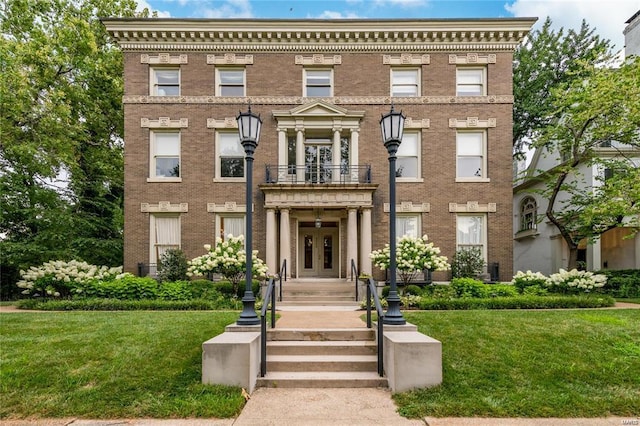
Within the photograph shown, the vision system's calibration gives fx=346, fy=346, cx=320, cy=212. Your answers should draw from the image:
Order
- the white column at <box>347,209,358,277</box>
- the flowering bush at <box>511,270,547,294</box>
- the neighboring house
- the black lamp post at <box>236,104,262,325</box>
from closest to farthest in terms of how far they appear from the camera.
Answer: the black lamp post at <box>236,104,262,325</box> → the flowering bush at <box>511,270,547,294</box> → the white column at <box>347,209,358,277</box> → the neighboring house

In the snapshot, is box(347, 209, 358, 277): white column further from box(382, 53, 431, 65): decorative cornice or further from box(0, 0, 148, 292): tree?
box(0, 0, 148, 292): tree

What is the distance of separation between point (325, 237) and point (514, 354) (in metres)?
9.91

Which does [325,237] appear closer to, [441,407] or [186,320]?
[186,320]

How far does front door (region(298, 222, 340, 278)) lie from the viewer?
583 inches

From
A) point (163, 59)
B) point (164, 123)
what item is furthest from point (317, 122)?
point (163, 59)

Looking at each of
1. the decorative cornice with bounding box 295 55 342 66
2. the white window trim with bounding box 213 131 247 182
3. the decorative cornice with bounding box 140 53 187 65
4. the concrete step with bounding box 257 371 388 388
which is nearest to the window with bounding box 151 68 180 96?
the decorative cornice with bounding box 140 53 187 65

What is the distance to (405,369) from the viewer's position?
15.4 feet

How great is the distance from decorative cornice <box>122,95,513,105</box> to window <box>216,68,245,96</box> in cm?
39

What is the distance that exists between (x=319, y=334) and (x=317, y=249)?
29.0 feet

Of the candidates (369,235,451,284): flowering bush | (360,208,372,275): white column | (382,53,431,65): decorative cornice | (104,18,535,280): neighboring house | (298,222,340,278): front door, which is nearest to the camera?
(369,235,451,284): flowering bush

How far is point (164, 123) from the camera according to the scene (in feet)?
46.6

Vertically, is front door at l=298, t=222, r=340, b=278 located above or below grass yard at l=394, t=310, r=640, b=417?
above

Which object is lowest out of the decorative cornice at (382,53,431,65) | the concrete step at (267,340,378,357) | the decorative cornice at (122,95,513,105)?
the concrete step at (267,340,378,357)

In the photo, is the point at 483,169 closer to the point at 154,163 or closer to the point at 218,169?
the point at 218,169
